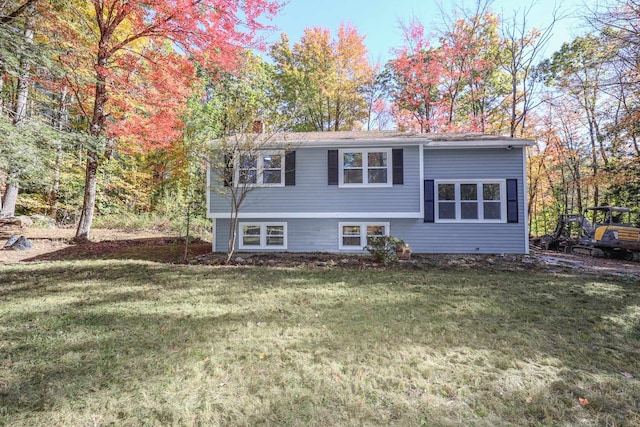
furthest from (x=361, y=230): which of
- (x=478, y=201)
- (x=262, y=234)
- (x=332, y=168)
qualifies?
(x=478, y=201)

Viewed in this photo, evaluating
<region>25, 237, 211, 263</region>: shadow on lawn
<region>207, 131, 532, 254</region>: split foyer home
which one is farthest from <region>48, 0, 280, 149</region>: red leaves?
<region>207, 131, 532, 254</region>: split foyer home

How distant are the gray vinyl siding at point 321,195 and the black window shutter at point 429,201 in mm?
357

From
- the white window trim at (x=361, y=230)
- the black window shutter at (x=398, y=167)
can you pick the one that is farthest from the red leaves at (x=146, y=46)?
the white window trim at (x=361, y=230)

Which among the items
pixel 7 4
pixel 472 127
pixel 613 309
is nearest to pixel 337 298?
pixel 613 309

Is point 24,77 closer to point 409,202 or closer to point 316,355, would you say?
point 316,355

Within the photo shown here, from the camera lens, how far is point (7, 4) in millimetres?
6547

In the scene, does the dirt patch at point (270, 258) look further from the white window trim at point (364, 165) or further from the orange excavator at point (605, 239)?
the white window trim at point (364, 165)

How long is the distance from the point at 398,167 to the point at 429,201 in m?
1.52

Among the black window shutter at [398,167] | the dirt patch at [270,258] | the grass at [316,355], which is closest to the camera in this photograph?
the grass at [316,355]

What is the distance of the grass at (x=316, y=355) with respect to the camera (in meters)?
2.02

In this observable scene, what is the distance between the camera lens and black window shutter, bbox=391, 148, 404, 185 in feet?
29.6

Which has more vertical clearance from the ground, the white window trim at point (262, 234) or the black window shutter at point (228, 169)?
the black window shutter at point (228, 169)

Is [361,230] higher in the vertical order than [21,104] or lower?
lower

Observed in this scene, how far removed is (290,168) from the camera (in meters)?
9.22
